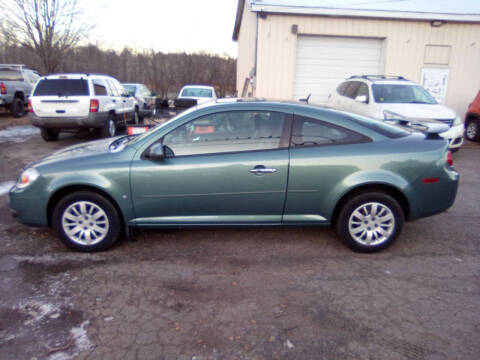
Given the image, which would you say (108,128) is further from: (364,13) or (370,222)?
(364,13)

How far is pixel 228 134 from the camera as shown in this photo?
3.82 meters

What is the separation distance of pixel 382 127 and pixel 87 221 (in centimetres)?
336

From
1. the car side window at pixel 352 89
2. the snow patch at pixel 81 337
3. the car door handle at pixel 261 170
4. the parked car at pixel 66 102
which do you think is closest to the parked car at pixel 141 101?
the parked car at pixel 66 102

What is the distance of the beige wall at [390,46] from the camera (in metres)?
11.6

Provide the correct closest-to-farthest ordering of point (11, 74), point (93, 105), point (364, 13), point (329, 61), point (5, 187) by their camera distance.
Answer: point (5, 187) < point (93, 105) < point (364, 13) < point (329, 61) < point (11, 74)

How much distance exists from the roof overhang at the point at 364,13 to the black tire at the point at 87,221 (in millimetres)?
9375

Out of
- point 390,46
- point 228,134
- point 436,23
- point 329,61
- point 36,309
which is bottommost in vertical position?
point 36,309

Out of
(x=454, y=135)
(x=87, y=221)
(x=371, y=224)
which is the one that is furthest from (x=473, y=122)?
(x=87, y=221)

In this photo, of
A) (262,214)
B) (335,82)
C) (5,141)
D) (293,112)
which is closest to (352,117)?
(293,112)

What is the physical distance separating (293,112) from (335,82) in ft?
30.8

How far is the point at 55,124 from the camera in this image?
959cm

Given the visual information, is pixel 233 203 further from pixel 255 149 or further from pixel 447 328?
pixel 447 328

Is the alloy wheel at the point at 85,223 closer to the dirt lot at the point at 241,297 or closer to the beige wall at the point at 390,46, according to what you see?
the dirt lot at the point at 241,297

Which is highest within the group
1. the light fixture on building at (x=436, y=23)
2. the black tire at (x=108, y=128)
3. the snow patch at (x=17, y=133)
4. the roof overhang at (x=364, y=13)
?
the roof overhang at (x=364, y=13)
